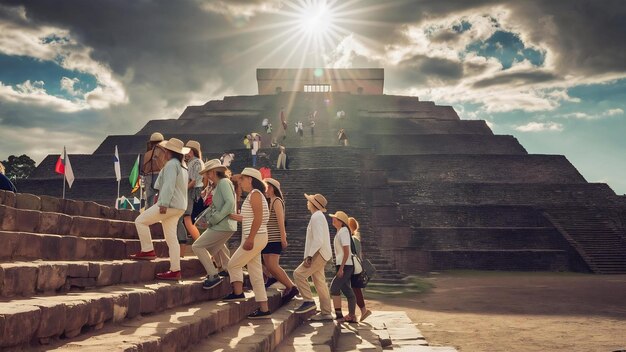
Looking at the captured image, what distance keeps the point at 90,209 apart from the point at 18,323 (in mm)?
4261

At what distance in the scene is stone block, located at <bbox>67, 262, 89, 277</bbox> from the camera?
13.8ft

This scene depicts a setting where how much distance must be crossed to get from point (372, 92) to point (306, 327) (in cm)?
4242

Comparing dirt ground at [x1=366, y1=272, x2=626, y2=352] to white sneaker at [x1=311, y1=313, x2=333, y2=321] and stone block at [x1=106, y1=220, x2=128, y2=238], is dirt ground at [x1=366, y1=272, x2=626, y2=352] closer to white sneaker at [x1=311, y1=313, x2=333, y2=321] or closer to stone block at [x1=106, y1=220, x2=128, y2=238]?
white sneaker at [x1=311, y1=313, x2=333, y2=321]

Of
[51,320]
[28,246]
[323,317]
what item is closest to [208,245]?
[28,246]

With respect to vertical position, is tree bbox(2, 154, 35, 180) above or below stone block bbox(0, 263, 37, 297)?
above

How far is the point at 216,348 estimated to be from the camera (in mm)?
4148

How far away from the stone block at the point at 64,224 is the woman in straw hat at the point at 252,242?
161 cm

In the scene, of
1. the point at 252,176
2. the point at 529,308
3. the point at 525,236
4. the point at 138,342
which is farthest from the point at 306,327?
the point at 525,236

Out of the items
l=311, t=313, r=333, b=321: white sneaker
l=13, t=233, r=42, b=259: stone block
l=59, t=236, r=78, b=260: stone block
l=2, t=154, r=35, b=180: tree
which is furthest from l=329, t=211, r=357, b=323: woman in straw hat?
l=2, t=154, r=35, b=180: tree

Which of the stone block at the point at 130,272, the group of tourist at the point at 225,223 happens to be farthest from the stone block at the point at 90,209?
the stone block at the point at 130,272

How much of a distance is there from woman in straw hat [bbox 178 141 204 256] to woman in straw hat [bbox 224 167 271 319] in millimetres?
1164

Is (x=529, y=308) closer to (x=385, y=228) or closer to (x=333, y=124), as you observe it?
(x=385, y=228)

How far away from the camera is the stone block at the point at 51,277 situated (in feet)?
12.8

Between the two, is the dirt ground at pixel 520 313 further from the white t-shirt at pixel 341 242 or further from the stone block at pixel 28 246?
the stone block at pixel 28 246
